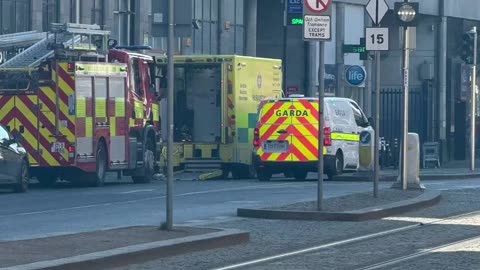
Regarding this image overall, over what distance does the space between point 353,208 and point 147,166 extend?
12876mm

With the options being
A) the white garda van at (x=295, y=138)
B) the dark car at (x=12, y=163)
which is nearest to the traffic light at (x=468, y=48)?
the white garda van at (x=295, y=138)

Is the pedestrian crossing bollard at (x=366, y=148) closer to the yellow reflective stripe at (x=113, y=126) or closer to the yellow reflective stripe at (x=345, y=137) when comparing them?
the yellow reflective stripe at (x=345, y=137)

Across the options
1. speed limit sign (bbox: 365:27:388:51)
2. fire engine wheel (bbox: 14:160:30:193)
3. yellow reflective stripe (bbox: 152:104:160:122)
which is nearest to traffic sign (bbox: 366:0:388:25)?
speed limit sign (bbox: 365:27:388:51)

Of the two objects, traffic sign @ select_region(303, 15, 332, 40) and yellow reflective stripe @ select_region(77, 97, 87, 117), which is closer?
Answer: traffic sign @ select_region(303, 15, 332, 40)

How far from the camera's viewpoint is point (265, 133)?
33.4 meters

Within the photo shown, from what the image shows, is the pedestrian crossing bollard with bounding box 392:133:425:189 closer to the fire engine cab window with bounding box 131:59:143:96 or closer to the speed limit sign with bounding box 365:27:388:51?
the speed limit sign with bounding box 365:27:388:51

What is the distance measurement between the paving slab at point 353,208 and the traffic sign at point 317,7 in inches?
112

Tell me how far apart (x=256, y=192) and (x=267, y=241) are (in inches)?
410

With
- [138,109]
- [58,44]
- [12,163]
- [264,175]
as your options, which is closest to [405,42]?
[12,163]

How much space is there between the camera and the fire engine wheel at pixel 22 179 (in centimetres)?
2725

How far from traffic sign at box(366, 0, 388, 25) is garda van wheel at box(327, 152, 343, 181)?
10552mm

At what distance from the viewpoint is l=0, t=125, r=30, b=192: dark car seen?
87.6 ft

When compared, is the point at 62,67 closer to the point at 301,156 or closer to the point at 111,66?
the point at 111,66

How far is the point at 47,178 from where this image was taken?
30906 millimetres
